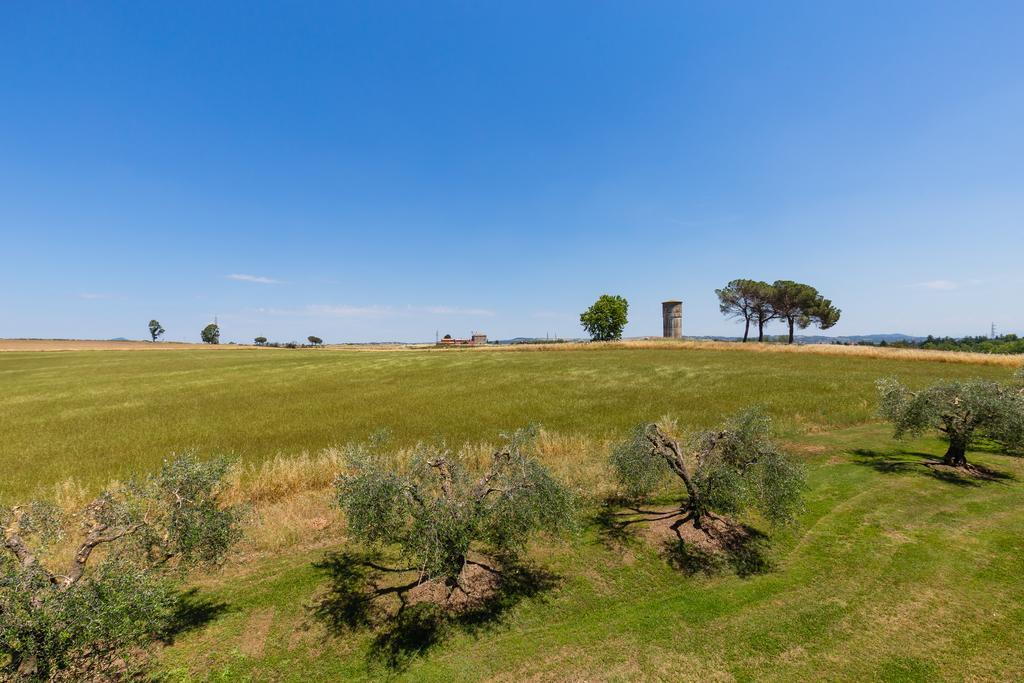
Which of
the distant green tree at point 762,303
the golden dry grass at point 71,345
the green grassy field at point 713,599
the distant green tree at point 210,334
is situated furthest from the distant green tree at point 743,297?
the distant green tree at point 210,334

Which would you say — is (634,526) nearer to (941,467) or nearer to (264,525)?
(264,525)

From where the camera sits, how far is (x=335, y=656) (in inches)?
325

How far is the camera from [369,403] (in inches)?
1314

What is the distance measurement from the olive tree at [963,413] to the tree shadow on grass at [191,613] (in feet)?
83.6

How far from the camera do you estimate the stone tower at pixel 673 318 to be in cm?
10025

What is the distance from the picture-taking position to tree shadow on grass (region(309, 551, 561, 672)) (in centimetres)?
862

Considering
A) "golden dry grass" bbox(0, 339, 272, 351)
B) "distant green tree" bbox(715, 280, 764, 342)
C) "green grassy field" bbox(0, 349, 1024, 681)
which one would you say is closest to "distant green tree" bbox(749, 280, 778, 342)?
"distant green tree" bbox(715, 280, 764, 342)

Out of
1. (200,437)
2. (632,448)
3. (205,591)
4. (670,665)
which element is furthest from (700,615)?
(200,437)

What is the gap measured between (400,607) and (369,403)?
25.7 m

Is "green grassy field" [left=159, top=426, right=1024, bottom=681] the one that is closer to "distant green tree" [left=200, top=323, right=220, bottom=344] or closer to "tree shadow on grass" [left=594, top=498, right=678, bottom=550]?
"tree shadow on grass" [left=594, top=498, right=678, bottom=550]

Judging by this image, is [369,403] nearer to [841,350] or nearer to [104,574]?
[104,574]

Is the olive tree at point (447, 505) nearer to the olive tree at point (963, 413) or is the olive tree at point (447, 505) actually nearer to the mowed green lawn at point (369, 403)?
the mowed green lawn at point (369, 403)

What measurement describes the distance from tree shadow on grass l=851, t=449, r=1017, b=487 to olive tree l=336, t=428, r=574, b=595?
16.7 metres

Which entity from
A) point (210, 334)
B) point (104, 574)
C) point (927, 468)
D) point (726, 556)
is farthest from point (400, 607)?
point (210, 334)
